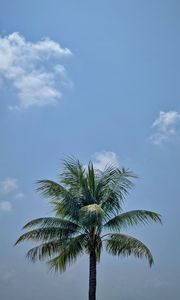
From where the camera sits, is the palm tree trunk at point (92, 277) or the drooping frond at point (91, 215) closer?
the drooping frond at point (91, 215)

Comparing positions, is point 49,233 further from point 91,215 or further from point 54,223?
point 91,215

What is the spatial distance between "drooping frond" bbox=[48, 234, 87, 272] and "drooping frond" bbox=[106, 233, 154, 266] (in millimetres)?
1618

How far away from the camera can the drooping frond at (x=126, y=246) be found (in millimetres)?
30953

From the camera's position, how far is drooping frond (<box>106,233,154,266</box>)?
31.0 metres

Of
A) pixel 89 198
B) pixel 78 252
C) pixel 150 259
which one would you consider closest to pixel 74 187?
pixel 89 198

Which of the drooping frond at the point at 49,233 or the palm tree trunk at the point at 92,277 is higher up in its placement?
the drooping frond at the point at 49,233

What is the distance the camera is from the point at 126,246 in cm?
3112

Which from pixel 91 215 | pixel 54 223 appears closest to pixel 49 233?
pixel 54 223

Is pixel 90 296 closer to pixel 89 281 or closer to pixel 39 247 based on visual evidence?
pixel 89 281

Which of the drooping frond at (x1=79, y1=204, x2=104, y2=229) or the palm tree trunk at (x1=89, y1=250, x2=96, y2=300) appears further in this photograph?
the palm tree trunk at (x1=89, y1=250, x2=96, y2=300)

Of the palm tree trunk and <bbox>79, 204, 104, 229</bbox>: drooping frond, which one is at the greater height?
<bbox>79, 204, 104, 229</bbox>: drooping frond

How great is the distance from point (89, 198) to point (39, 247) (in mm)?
4193

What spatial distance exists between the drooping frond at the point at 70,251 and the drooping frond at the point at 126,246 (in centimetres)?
162

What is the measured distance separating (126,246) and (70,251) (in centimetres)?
331
